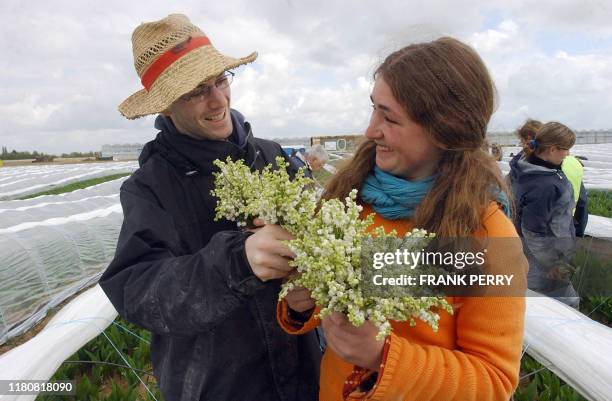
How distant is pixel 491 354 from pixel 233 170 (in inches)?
38.8

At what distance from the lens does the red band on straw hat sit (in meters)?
1.78

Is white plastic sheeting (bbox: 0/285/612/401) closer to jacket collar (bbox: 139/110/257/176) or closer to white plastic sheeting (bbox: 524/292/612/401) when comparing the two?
white plastic sheeting (bbox: 524/292/612/401)

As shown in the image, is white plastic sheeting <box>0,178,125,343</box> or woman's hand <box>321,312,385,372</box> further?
white plastic sheeting <box>0,178,125,343</box>

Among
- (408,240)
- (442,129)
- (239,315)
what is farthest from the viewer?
(239,315)

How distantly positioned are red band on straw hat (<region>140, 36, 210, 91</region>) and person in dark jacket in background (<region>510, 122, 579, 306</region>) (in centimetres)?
352

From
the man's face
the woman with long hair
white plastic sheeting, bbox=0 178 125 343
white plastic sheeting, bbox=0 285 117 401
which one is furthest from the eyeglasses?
white plastic sheeting, bbox=0 178 125 343

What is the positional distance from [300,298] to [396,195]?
486mm

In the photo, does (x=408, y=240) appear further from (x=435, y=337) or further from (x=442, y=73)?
(x=442, y=73)

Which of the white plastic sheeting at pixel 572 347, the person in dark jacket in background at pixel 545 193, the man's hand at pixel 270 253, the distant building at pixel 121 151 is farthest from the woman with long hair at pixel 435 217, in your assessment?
the distant building at pixel 121 151

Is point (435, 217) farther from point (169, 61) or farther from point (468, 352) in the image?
point (169, 61)

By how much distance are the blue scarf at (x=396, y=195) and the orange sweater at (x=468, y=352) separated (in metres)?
0.24

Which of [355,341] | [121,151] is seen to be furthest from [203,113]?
[121,151]

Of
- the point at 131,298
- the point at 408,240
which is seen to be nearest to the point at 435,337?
the point at 408,240

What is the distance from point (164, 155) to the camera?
1.77 metres
